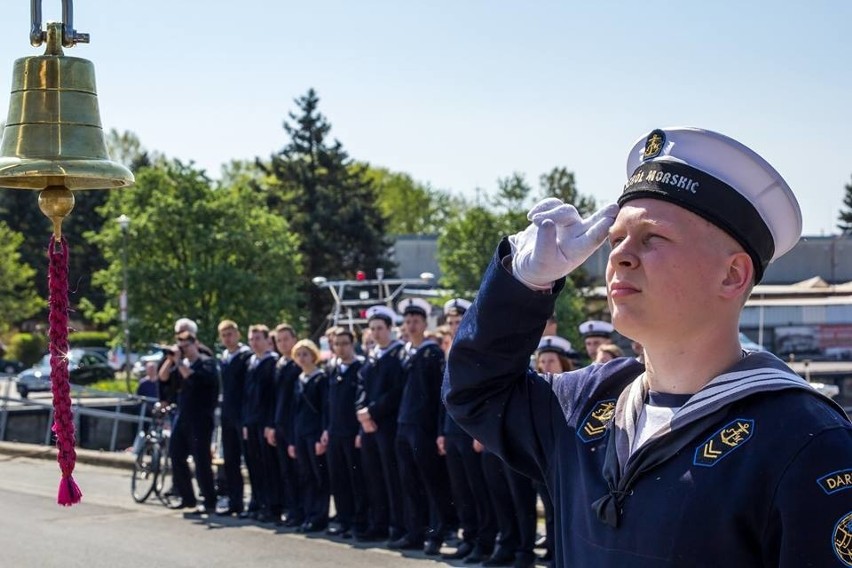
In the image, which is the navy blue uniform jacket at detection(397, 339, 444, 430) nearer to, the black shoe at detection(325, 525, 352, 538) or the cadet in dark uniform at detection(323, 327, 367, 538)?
the cadet in dark uniform at detection(323, 327, 367, 538)

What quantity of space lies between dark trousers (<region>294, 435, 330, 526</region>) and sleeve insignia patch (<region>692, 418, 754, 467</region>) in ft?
32.8

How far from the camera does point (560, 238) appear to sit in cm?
267

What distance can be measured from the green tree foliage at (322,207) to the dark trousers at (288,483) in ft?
124

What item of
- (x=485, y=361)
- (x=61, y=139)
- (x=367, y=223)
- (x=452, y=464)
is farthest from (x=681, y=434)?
(x=367, y=223)

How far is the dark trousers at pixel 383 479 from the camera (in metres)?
11.4

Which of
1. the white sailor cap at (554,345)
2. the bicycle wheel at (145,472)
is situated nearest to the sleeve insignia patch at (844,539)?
the white sailor cap at (554,345)

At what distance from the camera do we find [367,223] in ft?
174

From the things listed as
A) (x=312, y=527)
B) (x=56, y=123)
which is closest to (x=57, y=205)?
(x=56, y=123)

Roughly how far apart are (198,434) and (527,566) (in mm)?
4975

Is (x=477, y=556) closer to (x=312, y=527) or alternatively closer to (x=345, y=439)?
(x=345, y=439)

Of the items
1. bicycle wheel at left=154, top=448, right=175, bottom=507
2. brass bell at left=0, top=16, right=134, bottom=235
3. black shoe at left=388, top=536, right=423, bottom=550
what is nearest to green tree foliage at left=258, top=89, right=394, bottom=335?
bicycle wheel at left=154, top=448, right=175, bottom=507

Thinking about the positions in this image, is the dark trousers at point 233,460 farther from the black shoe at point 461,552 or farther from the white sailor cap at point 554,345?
the white sailor cap at point 554,345

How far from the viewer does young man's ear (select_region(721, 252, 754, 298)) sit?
2.54 m

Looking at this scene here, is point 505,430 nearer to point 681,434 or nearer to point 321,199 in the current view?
point 681,434
